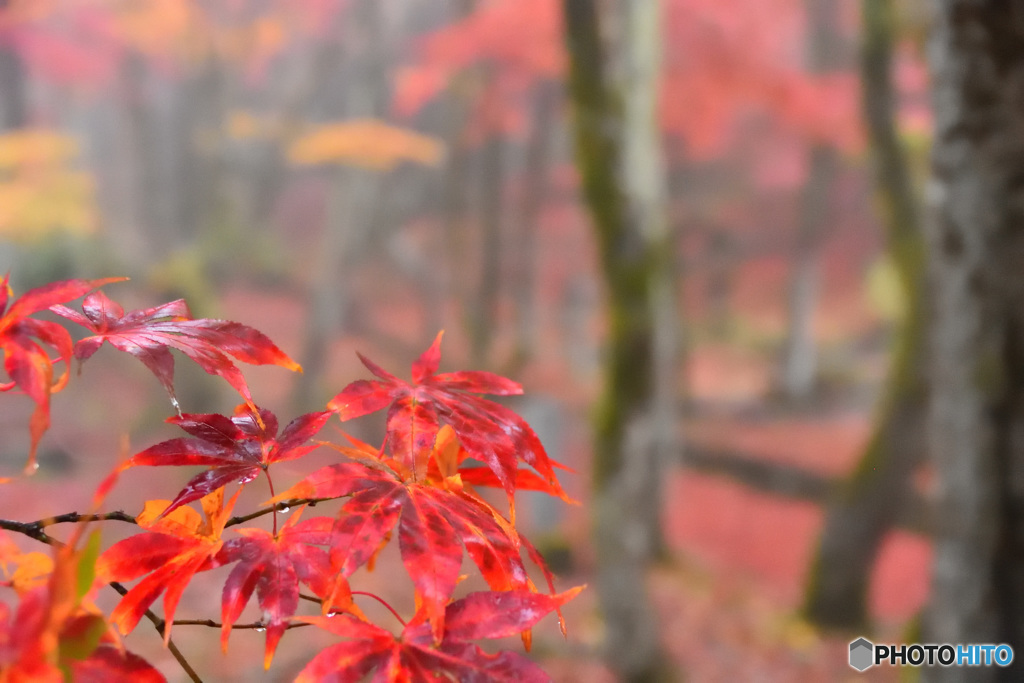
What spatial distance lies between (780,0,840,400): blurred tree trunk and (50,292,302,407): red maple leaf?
218 inches

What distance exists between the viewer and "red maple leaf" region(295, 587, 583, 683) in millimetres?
295

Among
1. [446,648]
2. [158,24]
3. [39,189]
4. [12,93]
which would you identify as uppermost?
[158,24]

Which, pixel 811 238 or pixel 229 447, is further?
pixel 811 238

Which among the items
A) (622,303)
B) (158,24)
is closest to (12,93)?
(158,24)

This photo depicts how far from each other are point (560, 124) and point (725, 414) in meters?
2.62

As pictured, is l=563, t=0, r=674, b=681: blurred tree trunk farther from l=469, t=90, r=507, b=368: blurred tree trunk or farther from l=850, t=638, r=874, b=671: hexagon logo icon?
l=469, t=90, r=507, b=368: blurred tree trunk

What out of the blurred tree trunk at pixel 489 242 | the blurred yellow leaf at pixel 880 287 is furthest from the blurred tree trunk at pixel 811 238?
the blurred tree trunk at pixel 489 242

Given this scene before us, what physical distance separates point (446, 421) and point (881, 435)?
2599 mm

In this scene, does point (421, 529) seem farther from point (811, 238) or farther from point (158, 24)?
point (158, 24)

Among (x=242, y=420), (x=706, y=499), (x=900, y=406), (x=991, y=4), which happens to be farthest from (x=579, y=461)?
(x=242, y=420)

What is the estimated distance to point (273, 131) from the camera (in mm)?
6094

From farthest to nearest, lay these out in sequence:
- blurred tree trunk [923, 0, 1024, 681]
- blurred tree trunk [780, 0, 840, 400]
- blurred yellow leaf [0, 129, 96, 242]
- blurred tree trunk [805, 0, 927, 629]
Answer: blurred tree trunk [780, 0, 840, 400], blurred yellow leaf [0, 129, 96, 242], blurred tree trunk [805, 0, 927, 629], blurred tree trunk [923, 0, 1024, 681]

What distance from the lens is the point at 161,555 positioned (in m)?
0.33

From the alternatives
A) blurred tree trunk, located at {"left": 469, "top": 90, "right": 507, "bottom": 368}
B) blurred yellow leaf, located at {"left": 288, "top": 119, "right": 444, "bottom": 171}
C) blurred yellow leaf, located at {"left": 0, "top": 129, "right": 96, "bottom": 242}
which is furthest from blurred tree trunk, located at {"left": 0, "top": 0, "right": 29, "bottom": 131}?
blurred tree trunk, located at {"left": 469, "top": 90, "right": 507, "bottom": 368}
